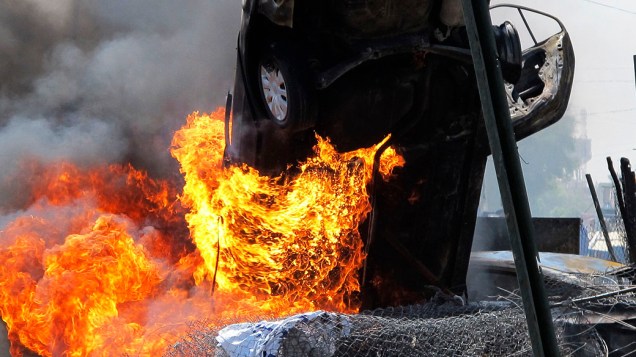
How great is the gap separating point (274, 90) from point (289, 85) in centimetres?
31

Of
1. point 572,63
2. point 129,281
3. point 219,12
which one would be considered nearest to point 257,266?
point 129,281

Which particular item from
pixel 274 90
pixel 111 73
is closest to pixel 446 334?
pixel 274 90

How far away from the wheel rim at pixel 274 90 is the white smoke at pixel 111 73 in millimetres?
4645

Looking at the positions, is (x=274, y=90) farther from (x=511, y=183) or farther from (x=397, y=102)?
(x=511, y=183)

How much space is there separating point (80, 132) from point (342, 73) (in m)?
5.87

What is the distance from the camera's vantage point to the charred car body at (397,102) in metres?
5.33

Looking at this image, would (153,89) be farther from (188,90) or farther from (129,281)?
(129,281)

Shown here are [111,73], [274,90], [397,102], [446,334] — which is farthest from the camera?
[111,73]

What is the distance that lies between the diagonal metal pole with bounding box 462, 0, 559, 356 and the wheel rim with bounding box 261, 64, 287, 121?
10.2ft

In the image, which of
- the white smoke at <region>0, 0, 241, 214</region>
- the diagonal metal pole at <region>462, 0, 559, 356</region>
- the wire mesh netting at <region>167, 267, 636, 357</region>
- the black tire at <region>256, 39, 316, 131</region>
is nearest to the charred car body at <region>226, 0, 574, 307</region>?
the black tire at <region>256, 39, 316, 131</region>

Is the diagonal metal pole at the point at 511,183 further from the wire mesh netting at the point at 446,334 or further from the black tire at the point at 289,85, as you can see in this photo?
the black tire at the point at 289,85

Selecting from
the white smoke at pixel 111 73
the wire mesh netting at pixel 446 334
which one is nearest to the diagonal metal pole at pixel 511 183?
the wire mesh netting at pixel 446 334

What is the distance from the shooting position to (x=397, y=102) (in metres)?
5.92

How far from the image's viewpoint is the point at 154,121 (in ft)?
34.5
